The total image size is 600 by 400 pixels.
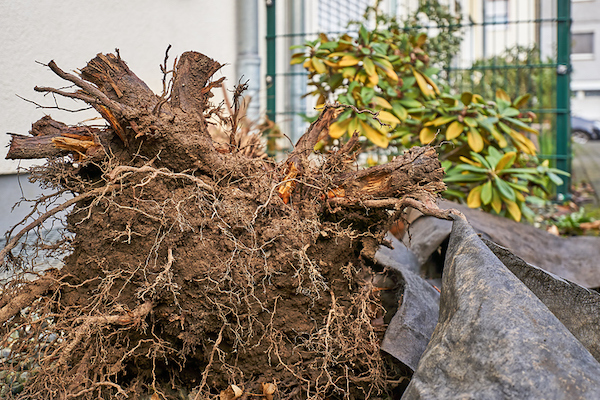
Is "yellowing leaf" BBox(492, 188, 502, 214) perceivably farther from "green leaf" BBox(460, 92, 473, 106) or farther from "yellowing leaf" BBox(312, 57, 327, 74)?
"yellowing leaf" BBox(312, 57, 327, 74)

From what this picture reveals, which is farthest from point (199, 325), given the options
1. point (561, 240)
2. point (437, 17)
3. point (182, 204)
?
point (437, 17)

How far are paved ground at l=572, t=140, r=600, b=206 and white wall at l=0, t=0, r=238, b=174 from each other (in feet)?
16.1

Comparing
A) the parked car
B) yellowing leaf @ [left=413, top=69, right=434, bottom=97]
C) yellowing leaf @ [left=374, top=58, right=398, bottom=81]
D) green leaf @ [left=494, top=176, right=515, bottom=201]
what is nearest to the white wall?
yellowing leaf @ [left=374, top=58, right=398, bottom=81]

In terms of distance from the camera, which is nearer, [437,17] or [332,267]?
[332,267]

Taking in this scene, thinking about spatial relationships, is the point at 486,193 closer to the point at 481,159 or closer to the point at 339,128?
the point at 481,159

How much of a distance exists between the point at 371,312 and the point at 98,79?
117cm

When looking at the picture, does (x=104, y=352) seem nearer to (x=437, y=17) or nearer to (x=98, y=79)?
(x=98, y=79)

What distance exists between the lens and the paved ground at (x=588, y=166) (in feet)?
24.7

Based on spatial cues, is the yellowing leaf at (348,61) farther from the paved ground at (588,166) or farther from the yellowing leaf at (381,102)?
the paved ground at (588,166)

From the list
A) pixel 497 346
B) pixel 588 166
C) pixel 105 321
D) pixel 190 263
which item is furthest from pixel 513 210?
pixel 588 166

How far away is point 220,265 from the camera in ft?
5.11

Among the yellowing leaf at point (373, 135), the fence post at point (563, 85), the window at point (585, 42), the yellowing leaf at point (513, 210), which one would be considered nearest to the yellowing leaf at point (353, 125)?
the yellowing leaf at point (373, 135)

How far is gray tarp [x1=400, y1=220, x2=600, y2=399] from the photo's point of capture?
1.12 m

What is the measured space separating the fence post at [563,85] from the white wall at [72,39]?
3303mm
